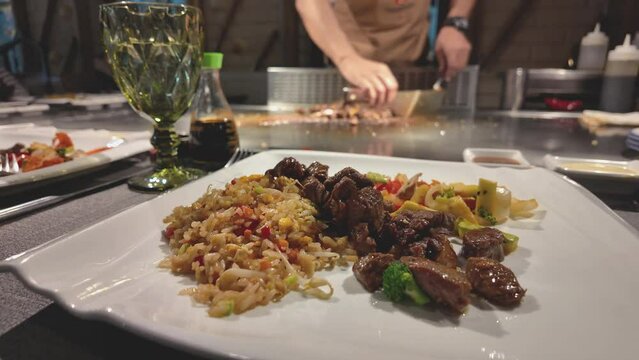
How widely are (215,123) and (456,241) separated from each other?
1.34 metres

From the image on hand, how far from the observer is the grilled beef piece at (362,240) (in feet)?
4.21

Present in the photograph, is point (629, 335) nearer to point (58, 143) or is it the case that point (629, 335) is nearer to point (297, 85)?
point (58, 143)

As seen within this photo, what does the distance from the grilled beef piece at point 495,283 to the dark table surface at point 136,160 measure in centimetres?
68

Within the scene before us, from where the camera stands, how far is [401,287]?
997 millimetres

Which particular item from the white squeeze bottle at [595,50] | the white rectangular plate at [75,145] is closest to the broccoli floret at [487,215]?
the white rectangular plate at [75,145]

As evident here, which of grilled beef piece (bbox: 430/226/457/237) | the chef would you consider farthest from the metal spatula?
grilled beef piece (bbox: 430/226/457/237)

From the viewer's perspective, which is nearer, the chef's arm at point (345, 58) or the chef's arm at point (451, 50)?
the chef's arm at point (345, 58)

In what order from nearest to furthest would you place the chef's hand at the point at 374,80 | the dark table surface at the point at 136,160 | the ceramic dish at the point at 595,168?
the dark table surface at the point at 136,160
the ceramic dish at the point at 595,168
the chef's hand at the point at 374,80

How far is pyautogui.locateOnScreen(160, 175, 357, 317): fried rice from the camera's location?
1.01 metres

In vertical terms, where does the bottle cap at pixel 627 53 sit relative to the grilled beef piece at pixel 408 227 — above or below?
above

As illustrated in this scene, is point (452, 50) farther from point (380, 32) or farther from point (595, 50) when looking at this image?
point (595, 50)

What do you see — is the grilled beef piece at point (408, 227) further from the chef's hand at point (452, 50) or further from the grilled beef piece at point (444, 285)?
the chef's hand at point (452, 50)

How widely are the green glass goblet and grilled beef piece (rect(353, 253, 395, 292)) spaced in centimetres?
108

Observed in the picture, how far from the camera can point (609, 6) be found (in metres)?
8.12
